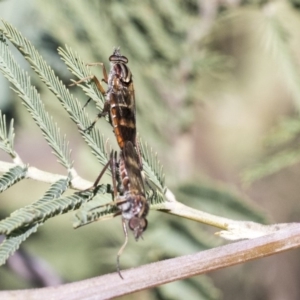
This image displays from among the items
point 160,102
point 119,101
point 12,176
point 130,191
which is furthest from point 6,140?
point 160,102

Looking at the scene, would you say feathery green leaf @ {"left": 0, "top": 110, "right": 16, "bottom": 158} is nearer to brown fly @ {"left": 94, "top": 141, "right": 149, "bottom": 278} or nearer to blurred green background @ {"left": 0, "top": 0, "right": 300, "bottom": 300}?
brown fly @ {"left": 94, "top": 141, "right": 149, "bottom": 278}

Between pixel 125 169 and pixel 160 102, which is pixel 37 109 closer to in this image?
pixel 125 169

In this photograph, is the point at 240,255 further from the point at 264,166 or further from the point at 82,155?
the point at 82,155

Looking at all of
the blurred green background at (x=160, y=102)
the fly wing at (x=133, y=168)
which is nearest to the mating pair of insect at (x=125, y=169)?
the fly wing at (x=133, y=168)

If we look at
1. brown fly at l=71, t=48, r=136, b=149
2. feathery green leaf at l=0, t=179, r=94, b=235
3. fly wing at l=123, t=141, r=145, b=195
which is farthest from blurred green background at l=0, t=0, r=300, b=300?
feathery green leaf at l=0, t=179, r=94, b=235


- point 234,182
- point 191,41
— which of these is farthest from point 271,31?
point 234,182

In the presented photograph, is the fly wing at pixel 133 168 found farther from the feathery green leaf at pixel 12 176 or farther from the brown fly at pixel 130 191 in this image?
the feathery green leaf at pixel 12 176
